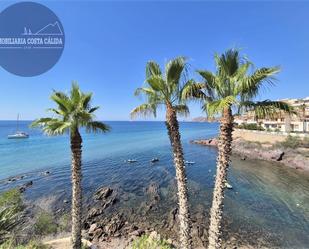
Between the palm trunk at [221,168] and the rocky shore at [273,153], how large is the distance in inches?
1305

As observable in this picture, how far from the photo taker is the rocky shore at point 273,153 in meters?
35.5

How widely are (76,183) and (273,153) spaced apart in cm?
4109

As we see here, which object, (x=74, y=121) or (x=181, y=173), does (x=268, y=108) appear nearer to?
(x=181, y=173)

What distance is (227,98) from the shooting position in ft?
22.2

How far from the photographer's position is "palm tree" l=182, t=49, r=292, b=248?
6.77 metres

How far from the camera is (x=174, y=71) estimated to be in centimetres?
789

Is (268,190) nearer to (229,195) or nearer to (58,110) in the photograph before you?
(229,195)

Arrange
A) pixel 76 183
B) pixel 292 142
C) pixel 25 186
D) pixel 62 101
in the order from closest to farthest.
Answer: pixel 62 101
pixel 76 183
pixel 25 186
pixel 292 142

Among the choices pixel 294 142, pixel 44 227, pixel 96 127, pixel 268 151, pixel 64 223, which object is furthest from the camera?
pixel 268 151

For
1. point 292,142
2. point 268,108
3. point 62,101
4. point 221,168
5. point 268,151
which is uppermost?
point 62,101

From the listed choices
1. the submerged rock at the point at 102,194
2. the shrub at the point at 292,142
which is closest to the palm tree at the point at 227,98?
the submerged rock at the point at 102,194

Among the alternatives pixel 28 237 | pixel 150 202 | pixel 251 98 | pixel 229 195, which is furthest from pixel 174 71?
pixel 229 195

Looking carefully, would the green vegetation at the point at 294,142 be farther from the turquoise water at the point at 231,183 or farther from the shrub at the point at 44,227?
the shrub at the point at 44,227

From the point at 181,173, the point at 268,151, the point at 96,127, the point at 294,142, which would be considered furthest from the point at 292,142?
the point at 96,127
